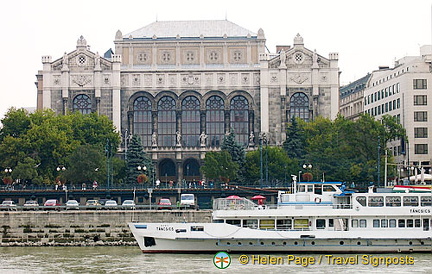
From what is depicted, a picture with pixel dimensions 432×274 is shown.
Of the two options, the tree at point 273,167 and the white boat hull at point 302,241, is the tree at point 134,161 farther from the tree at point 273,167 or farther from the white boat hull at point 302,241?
the white boat hull at point 302,241

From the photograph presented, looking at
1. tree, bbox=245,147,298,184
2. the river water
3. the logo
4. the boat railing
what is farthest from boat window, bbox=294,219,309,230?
tree, bbox=245,147,298,184

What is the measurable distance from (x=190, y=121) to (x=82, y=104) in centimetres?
1655

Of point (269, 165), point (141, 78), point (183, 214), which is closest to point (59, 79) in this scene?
point (141, 78)

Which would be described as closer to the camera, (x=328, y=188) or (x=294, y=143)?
(x=328, y=188)

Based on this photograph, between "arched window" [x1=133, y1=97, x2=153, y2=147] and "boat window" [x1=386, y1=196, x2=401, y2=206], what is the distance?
9028cm

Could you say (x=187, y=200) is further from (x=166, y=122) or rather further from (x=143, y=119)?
(x=143, y=119)

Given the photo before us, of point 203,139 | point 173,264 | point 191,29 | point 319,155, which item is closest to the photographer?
point 173,264

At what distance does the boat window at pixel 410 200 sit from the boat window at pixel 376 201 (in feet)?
5.34

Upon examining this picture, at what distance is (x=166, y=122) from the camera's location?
16700 cm

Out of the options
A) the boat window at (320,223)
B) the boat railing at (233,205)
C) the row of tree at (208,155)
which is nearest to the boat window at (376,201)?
the boat window at (320,223)

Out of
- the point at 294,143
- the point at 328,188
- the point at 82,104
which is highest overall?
the point at 82,104

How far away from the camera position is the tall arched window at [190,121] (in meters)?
167

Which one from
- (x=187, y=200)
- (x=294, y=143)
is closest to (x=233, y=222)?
(x=187, y=200)

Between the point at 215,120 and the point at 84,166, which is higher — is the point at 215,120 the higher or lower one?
the higher one
